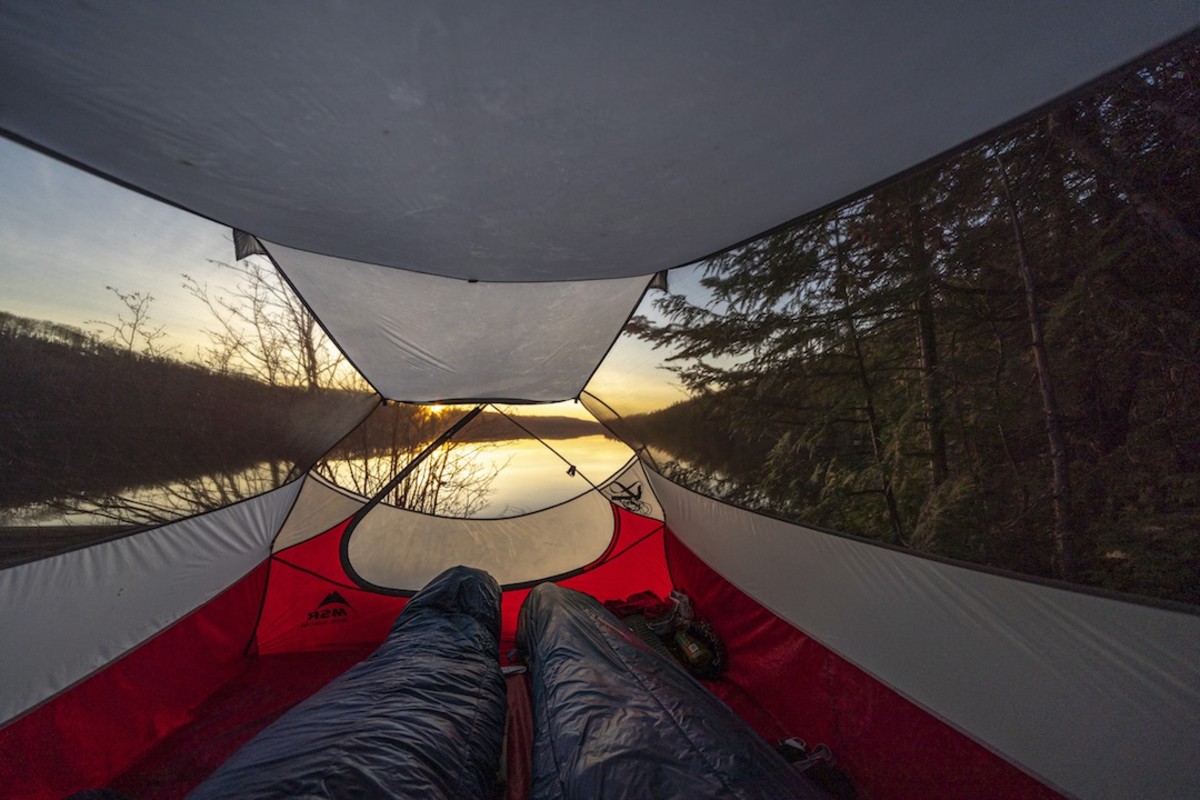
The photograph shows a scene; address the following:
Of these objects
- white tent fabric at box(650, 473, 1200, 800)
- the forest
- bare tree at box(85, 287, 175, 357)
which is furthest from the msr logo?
white tent fabric at box(650, 473, 1200, 800)

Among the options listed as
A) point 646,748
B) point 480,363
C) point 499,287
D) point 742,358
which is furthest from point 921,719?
point 480,363

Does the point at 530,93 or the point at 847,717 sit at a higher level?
the point at 530,93

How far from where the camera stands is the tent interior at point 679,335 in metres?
0.68

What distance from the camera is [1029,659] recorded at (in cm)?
97

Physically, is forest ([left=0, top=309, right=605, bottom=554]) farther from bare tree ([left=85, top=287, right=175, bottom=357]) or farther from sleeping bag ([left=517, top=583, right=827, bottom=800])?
sleeping bag ([left=517, top=583, right=827, bottom=800])

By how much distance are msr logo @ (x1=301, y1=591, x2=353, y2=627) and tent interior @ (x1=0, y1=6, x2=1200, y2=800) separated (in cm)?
2

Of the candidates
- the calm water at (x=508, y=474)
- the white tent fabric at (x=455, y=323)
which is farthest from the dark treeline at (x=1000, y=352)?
the calm water at (x=508, y=474)

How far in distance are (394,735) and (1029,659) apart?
62.6 inches

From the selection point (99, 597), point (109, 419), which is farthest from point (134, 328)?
point (99, 597)

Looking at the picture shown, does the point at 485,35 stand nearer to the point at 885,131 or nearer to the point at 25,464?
the point at 885,131

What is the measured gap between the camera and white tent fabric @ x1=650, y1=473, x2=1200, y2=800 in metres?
0.78

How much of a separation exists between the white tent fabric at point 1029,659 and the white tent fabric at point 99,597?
8.73 ft

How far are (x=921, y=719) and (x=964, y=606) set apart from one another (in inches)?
16.7

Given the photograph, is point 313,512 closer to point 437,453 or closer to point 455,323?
point 437,453
